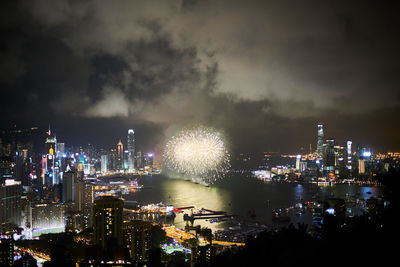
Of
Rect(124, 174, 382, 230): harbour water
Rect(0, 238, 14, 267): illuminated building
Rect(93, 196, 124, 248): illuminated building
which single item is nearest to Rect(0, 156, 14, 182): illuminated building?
Rect(124, 174, 382, 230): harbour water

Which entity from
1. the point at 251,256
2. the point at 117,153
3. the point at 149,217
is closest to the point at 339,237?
the point at 251,256

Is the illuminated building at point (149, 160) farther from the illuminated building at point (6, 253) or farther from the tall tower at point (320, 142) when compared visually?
the illuminated building at point (6, 253)

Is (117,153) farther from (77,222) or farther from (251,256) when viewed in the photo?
(251,256)

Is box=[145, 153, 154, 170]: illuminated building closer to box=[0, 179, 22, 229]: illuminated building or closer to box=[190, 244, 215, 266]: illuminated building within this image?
box=[0, 179, 22, 229]: illuminated building

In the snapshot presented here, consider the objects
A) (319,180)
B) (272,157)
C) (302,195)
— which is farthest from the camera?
(272,157)

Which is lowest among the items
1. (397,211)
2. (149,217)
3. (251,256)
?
(149,217)

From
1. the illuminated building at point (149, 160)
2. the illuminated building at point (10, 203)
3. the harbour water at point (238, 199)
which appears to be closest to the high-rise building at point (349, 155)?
the harbour water at point (238, 199)
